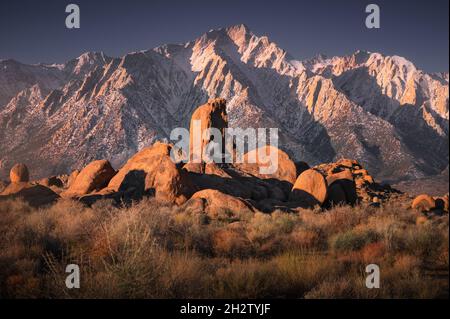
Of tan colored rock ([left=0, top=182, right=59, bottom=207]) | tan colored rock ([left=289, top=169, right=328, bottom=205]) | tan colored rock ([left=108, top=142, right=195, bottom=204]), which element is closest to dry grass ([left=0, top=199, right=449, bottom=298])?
tan colored rock ([left=0, top=182, right=59, bottom=207])

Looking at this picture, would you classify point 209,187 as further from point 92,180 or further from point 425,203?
point 425,203

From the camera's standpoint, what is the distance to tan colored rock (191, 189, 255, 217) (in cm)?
2100

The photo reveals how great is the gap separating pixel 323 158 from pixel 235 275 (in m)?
185

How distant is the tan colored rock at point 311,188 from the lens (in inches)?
1042

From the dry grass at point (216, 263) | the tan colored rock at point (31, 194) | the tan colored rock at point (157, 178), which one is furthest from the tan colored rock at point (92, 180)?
the dry grass at point (216, 263)

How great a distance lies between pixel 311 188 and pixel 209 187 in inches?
278

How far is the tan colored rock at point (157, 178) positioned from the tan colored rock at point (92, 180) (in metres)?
0.83

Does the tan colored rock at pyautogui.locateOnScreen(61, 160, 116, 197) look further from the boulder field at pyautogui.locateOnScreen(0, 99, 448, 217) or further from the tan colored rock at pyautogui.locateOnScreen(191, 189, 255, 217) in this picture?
the tan colored rock at pyautogui.locateOnScreen(191, 189, 255, 217)

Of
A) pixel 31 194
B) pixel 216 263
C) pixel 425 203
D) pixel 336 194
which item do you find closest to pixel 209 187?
pixel 336 194

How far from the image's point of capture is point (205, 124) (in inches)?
1861

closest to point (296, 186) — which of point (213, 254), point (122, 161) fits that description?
point (213, 254)

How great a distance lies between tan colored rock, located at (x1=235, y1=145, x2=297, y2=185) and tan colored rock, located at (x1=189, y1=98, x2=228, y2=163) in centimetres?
915
